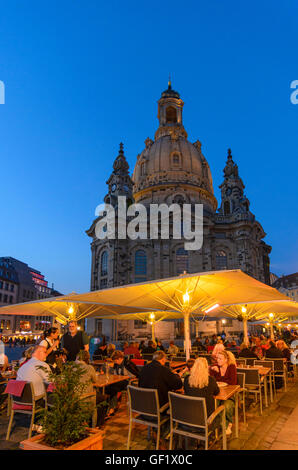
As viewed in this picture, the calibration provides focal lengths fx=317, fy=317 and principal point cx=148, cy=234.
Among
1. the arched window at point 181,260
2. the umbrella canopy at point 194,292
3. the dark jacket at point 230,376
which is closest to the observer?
the dark jacket at point 230,376

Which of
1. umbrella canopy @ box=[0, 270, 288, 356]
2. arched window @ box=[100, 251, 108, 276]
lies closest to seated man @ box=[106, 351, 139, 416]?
umbrella canopy @ box=[0, 270, 288, 356]

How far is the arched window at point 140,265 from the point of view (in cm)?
4572

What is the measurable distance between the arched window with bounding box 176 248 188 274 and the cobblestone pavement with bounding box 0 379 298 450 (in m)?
37.4

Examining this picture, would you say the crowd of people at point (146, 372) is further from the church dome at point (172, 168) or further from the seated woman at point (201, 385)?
the church dome at point (172, 168)

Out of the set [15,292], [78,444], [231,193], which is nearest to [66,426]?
[78,444]

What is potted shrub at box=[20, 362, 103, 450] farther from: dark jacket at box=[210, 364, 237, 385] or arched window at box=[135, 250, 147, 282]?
arched window at box=[135, 250, 147, 282]

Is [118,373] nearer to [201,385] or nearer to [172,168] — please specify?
[201,385]

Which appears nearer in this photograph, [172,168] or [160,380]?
[160,380]

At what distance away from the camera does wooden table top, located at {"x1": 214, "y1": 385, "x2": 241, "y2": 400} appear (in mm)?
5520

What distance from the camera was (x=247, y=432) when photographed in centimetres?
643

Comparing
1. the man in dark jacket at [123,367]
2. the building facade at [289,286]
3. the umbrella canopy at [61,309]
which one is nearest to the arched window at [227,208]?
the building facade at [289,286]

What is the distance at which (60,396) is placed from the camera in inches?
149

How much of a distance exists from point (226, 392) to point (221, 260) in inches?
1713
